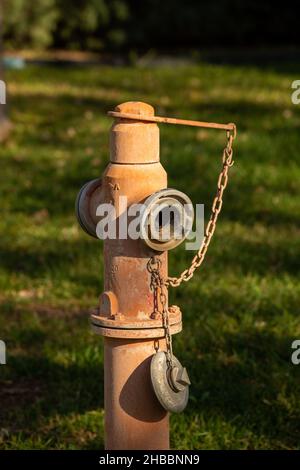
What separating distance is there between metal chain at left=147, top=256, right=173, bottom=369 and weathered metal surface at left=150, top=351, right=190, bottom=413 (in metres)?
0.02

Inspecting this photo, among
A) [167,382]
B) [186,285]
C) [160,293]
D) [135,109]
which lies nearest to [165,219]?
[160,293]

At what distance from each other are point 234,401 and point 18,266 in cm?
194

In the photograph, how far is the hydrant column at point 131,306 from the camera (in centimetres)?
251

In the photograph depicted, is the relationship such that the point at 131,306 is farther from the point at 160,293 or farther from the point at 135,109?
the point at 135,109

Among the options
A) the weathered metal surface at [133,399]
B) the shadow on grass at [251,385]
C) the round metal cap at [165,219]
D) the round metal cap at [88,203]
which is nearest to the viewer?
the round metal cap at [165,219]

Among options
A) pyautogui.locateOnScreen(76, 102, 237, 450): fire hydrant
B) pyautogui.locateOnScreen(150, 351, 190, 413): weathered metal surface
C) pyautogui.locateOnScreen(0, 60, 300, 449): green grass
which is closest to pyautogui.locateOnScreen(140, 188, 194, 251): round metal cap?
pyautogui.locateOnScreen(76, 102, 237, 450): fire hydrant

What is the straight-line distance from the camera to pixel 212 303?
4.48 m

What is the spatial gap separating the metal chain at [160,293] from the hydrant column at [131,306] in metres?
0.01

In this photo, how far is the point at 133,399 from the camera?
2.56m

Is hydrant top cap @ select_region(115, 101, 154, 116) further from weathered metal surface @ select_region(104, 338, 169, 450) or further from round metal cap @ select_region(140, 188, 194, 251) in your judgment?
weathered metal surface @ select_region(104, 338, 169, 450)

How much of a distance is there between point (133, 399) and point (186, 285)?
2208mm

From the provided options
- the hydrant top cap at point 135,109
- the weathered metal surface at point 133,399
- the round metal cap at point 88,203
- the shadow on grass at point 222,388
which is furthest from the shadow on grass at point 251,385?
the hydrant top cap at point 135,109

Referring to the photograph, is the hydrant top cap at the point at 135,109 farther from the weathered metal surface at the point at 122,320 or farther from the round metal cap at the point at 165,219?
the weathered metal surface at the point at 122,320

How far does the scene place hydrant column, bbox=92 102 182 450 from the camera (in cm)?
251
